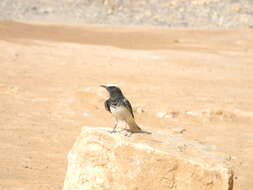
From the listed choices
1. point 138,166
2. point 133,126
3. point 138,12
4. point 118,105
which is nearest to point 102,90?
point 133,126

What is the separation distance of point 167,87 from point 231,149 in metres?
4.97

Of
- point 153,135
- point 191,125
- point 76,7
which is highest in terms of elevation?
point 76,7

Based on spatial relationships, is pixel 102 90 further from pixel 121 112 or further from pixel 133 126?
pixel 121 112

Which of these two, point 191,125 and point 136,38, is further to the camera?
point 136,38

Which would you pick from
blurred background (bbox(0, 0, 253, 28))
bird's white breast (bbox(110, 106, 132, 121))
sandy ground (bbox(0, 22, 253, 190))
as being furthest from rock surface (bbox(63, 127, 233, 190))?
blurred background (bbox(0, 0, 253, 28))

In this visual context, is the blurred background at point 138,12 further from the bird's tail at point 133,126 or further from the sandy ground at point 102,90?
the bird's tail at point 133,126

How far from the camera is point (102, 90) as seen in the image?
47.0ft

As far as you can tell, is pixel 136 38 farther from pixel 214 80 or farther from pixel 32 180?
pixel 32 180

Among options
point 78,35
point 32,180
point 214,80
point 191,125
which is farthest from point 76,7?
point 32,180

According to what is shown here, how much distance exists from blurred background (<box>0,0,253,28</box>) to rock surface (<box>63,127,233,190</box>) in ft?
70.3

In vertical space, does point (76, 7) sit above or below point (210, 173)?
above

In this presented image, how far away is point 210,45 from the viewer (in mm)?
25703

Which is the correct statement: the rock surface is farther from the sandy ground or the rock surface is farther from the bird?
the sandy ground

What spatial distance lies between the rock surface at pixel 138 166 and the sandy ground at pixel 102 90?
64.5 inches
